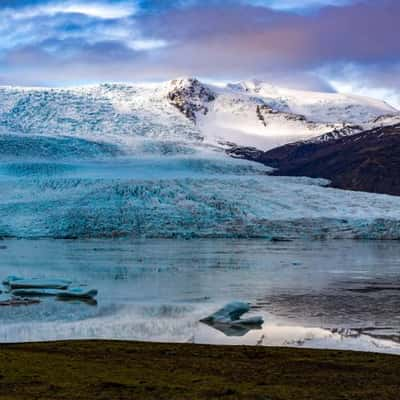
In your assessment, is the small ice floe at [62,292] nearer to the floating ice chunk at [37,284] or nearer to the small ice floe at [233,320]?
the floating ice chunk at [37,284]

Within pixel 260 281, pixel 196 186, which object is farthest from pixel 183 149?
pixel 260 281

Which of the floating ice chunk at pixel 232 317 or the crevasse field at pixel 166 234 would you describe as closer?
Answer: the floating ice chunk at pixel 232 317

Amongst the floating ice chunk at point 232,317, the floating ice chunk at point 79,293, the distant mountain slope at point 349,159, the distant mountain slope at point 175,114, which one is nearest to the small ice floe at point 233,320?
the floating ice chunk at point 232,317

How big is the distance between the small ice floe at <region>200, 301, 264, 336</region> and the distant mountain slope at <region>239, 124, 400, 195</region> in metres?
91.6

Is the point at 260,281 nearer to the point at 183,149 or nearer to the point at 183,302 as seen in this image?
the point at 183,302

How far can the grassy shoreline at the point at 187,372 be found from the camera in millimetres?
8672

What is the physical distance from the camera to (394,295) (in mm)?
20016

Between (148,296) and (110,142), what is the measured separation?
73.5 metres

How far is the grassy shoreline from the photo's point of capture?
8672 mm

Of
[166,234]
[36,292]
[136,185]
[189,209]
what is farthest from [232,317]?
[136,185]

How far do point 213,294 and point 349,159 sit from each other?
10883 cm

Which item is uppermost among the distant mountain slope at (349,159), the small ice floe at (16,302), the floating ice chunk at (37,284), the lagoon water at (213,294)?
the distant mountain slope at (349,159)

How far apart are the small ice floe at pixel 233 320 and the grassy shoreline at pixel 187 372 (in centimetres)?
237

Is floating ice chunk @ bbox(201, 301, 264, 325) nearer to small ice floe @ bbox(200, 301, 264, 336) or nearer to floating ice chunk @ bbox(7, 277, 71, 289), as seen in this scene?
small ice floe @ bbox(200, 301, 264, 336)
